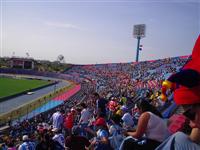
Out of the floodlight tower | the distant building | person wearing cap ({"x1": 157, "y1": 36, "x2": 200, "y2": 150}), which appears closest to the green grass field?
the floodlight tower

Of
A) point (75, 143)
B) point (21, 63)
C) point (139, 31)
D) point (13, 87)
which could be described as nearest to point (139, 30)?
point (139, 31)

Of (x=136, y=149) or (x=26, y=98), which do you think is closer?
(x=136, y=149)

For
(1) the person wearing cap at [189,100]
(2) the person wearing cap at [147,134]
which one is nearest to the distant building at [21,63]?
(2) the person wearing cap at [147,134]

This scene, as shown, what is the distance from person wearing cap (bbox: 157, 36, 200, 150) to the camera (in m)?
1.36

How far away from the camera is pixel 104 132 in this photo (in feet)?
16.8

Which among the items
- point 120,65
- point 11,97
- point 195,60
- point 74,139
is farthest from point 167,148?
point 120,65

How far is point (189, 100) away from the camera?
1365 mm

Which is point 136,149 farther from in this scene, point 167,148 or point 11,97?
point 11,97

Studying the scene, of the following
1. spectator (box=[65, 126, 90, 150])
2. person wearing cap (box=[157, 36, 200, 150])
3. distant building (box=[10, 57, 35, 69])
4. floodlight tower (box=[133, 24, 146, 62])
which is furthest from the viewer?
distant building (box=[10, 57, 35, 69])

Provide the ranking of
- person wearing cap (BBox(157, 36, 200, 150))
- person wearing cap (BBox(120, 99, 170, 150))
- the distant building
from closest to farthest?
person wearing cap (BBox(157, 36, 200, 150))
person wearing cap (BBox(120, 99, 170, 150))
the distant building

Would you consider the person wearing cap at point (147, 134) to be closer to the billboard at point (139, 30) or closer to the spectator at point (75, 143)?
the spectator at point (75, 143)

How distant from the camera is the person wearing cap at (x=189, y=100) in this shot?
4.45 ft

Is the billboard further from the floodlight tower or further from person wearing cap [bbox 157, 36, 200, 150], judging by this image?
person wearing cap [bbox 157, 36, 200, 150]

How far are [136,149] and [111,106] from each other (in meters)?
9.20
